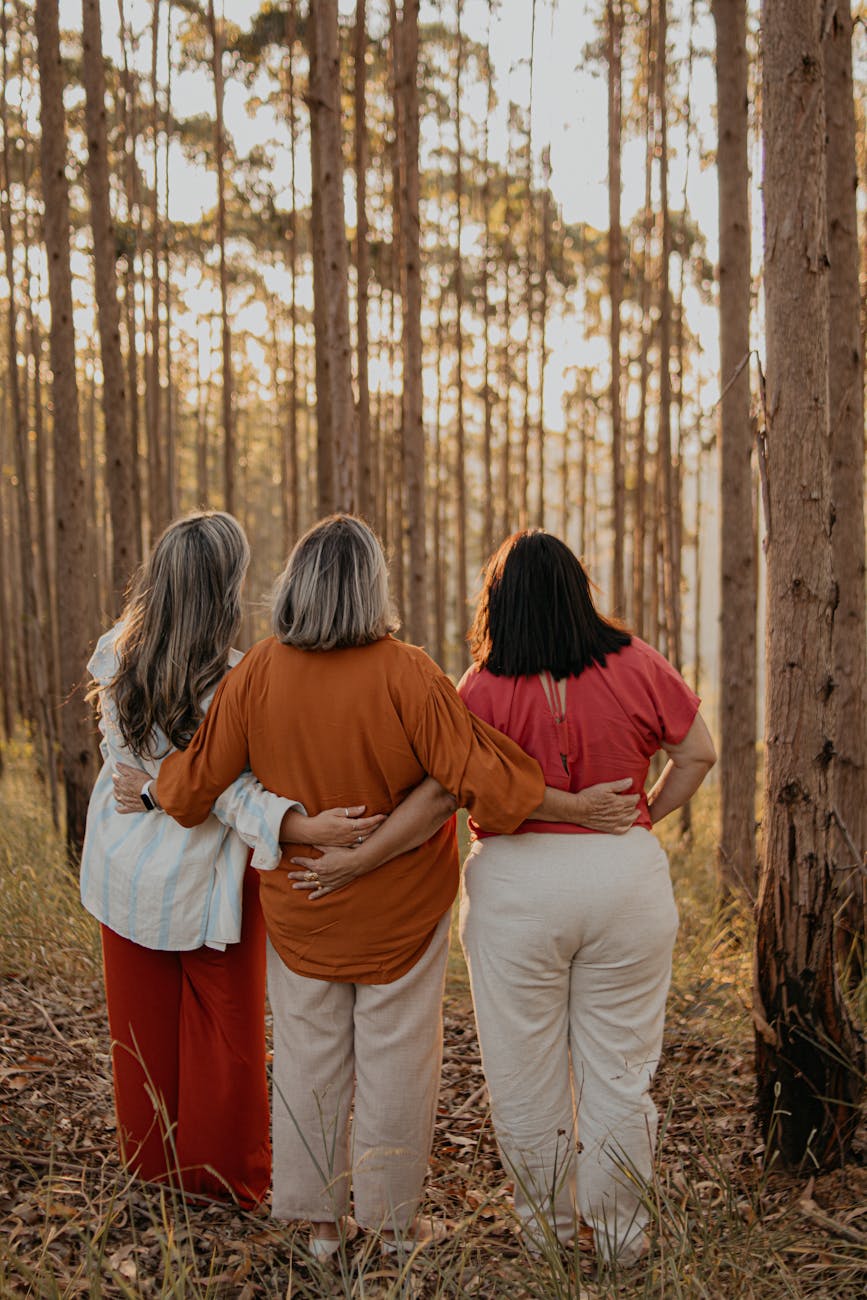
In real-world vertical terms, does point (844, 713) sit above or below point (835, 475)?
below

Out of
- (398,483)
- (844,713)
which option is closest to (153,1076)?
(844,713)

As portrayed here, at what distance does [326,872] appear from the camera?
2.93 metres

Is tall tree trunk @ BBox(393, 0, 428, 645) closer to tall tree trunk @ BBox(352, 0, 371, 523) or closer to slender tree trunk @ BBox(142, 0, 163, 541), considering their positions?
tall tree trunk @ BBox(352, 0, 371, 523)

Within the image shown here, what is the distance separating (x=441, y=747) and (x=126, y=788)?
3.32ft

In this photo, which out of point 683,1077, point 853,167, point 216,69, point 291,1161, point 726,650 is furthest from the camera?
point 216,69

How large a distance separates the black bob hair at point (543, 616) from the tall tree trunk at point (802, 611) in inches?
23.9

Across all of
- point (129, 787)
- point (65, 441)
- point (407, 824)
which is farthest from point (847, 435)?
point (65, 441)

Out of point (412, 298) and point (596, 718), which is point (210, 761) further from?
point (412, 298)

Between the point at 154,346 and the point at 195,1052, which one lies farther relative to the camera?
the point at 154,346

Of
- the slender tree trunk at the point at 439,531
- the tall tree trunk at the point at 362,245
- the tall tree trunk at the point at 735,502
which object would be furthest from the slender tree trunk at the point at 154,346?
the tall tree trunk at the point at 735,502

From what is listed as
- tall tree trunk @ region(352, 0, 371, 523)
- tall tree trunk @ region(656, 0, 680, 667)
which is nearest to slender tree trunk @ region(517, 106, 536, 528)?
tall tree trunk @ region(656, 0, 680, 667)

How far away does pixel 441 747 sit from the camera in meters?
2.86

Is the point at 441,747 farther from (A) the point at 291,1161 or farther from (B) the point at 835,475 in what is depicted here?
(B) the point at 835,475

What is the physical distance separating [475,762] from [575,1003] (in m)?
0.73
